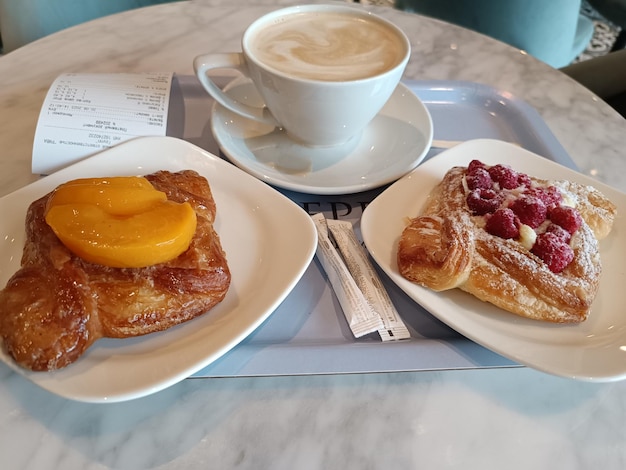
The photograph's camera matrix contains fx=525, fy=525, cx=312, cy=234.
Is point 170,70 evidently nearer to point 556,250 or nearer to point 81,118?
point 81,118

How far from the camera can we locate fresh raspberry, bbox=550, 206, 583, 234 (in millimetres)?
902

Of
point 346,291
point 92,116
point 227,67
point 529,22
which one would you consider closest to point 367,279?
point 346,291

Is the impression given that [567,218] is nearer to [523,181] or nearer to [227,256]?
[523,181]

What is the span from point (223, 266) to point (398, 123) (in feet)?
2.04

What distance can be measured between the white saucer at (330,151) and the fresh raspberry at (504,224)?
0.78ft

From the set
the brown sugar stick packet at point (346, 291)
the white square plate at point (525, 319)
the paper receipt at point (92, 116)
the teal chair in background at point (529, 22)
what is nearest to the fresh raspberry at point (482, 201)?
the white square plate at point (525, 319)

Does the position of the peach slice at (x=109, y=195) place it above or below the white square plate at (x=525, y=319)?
above

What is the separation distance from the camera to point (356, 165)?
44.9 inches

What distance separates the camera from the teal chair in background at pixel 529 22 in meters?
1.87

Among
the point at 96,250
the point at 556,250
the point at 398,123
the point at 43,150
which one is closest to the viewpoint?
the point at 96,250

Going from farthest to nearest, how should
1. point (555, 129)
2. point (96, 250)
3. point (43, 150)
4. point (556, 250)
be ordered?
point (555, 129)
point (43, 150)
point (556, 250)
point (96, 250)

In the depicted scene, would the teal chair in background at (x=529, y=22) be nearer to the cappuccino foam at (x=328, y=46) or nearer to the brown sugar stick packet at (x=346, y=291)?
the cappuccino foam at (x=328, y=46)

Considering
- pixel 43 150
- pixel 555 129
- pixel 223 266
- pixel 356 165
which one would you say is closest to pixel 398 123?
pixel 356 165

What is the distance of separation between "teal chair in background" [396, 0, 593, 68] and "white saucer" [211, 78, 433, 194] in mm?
907
